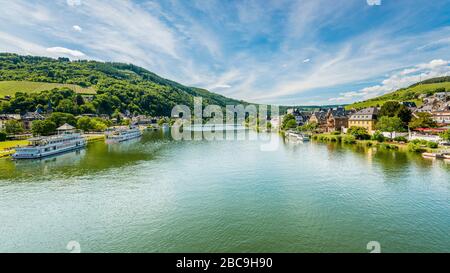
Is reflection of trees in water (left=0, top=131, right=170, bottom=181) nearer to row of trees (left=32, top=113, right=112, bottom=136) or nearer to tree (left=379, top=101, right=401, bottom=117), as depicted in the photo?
row of trees (left=32, top=113, right=112, bottom=136)

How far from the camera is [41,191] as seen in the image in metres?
22.0

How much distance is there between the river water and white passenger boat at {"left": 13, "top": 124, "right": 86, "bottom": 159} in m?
5.41

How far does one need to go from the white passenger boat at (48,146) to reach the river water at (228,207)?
213 inches

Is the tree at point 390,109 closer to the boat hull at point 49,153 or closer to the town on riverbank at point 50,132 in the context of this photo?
the town on riverbank at point 50,132

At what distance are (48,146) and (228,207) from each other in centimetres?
3688

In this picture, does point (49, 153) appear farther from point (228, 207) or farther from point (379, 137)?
point (379, 137)

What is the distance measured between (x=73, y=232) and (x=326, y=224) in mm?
14576

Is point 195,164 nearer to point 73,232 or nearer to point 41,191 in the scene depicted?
point 41,191

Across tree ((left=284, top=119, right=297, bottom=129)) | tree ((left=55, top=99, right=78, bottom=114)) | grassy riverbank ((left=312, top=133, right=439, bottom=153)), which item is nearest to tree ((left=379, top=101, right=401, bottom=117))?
grassy riverbank ((left=312, top=133, right=439, bottom=153))

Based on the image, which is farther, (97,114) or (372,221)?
(97,114)

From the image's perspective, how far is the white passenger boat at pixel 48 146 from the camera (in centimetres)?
3697

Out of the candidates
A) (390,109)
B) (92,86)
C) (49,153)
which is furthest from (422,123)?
(92,86)

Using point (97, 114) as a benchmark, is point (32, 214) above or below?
below
